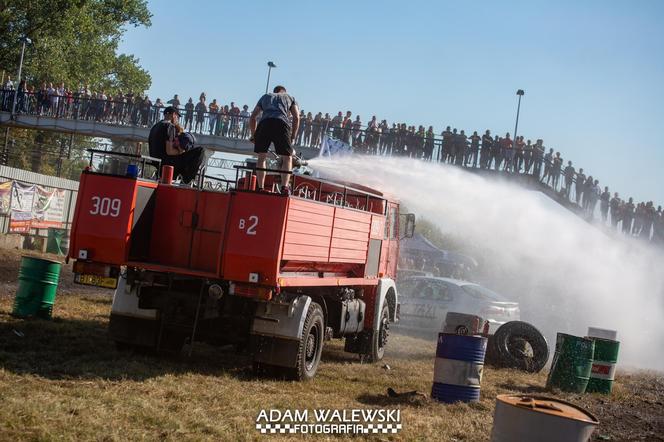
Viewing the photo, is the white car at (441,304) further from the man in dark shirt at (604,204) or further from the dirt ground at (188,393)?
the man in dark shirt at (604,204)

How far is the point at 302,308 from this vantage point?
934 cm

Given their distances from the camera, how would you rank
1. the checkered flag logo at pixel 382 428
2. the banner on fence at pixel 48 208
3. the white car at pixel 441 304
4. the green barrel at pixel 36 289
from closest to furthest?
the checkered flag logo at pixel 382 428
the green barrel at pixel 36 289
the white car at pixel 441 304
the banner on fence at pixel 48 208

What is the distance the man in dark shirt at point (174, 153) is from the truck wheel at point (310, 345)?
2486 millimetres

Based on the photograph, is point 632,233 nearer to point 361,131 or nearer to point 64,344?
point 361,131

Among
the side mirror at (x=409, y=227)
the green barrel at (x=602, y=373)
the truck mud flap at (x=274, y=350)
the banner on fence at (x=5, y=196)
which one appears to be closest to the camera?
the truck mud flap at (x=274, y=350)

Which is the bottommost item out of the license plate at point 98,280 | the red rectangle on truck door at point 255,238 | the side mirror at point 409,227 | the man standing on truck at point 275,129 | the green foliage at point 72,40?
the license plate at point 98,280

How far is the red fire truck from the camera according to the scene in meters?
8.51

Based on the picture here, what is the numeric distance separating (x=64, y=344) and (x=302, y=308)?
127 inches

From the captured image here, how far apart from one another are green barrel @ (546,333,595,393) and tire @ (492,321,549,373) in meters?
1.82

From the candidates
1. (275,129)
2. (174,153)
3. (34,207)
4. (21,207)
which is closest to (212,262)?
(174,153)

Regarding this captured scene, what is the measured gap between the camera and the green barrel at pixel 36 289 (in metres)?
11.5

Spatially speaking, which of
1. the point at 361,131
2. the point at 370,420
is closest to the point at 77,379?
the point at 370,420

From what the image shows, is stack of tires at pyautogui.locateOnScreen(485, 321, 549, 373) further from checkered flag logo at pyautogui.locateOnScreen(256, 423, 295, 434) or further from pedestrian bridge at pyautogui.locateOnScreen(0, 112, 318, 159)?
pedestrian bridge at pyautogui.locateOnScreen(0, 112, 318, 159)

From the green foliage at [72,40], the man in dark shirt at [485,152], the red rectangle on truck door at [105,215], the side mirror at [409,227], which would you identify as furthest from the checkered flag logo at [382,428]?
the green foliage at [72,40]
